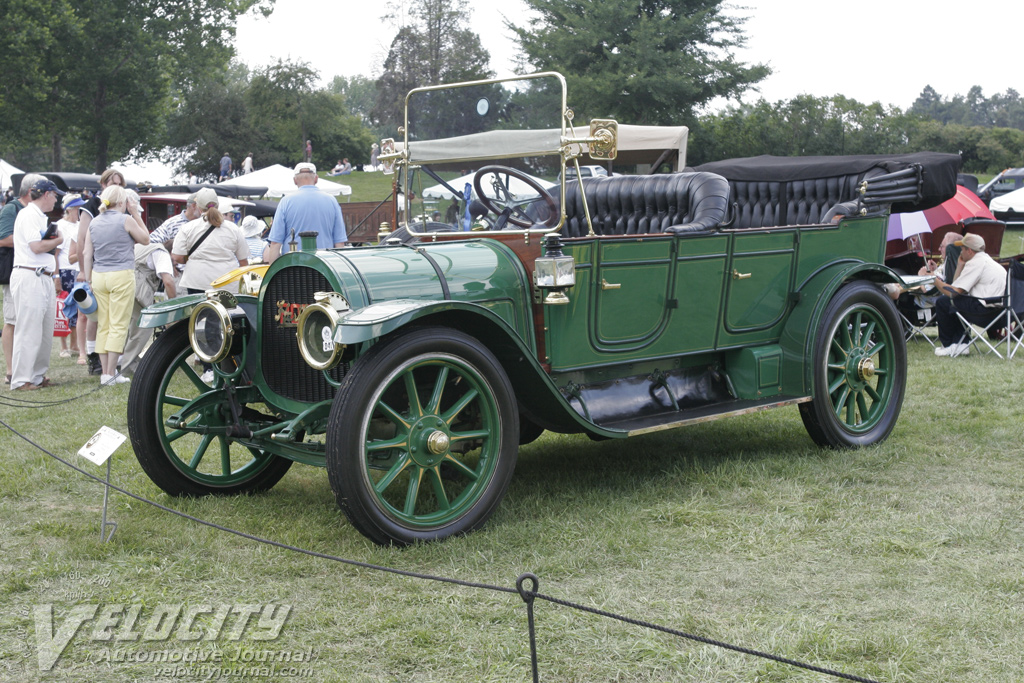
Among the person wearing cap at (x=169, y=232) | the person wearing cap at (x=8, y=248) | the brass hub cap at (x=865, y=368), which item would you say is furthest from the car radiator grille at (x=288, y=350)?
the person wearing cap at (x=8, y=248)

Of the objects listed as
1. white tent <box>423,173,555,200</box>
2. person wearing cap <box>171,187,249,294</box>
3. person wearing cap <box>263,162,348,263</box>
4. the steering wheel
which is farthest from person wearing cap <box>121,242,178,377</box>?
the steering wheel

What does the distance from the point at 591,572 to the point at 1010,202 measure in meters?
23.7

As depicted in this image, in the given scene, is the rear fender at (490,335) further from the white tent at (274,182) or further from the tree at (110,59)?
the tree at (110,59)

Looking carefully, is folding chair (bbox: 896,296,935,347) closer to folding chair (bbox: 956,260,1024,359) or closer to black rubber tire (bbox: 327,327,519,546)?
folding chair (bbox: 956,260,1024,359)

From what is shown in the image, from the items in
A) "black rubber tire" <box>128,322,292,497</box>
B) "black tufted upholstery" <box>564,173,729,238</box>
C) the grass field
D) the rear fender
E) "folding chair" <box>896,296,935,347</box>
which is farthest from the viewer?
"folding chair" <box>896,296,935,347</box>

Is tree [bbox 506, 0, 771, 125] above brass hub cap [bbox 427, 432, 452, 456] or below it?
above

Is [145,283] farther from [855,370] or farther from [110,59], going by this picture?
[110,59]

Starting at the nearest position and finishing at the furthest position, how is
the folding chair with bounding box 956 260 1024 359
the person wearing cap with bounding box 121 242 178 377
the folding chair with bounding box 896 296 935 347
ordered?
the person wearing cap with bounding box 121 242 178 377
the folding chair with bounding box 956 260 1024 359
the folding chair with bounding box 896 296 935 347

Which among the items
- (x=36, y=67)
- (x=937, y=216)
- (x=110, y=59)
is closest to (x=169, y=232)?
(x=937, y=216)

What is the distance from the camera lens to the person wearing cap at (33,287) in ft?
24.7

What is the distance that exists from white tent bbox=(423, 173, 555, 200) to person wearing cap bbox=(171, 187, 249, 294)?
10.4 ft

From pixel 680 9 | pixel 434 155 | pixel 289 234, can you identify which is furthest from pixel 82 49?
pixel 434 155

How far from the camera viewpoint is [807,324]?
5180 mm

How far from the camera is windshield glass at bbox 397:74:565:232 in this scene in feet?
14.9
